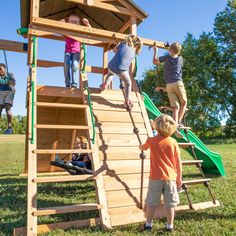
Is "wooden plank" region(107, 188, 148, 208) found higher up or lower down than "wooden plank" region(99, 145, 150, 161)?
lower down

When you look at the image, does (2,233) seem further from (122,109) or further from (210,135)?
(210,135)

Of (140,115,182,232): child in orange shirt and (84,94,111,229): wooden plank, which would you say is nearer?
Answer: (140,115,182,232): child in orange shirt

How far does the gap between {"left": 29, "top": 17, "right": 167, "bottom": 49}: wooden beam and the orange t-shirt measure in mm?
3249

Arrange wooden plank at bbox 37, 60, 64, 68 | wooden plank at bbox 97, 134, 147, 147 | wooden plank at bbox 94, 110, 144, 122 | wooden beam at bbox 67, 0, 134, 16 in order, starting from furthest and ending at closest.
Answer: wooden plank at bbox 37, 60, 64, 68 → wooden beam at bbox 67, 0, 134, 16 → wooden plank at bbox 94, 110, 144, 122 → wooden plank at bbox 97, 134, 147, 147

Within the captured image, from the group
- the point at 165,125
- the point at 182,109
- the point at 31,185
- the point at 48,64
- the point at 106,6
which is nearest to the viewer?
the point at 165,125

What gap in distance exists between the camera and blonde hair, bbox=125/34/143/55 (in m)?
6.96

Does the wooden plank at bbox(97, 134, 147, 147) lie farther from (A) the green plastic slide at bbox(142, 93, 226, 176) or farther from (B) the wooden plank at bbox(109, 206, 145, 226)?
(A) the green plastic slide at bbox(142, 93, 226, 176)

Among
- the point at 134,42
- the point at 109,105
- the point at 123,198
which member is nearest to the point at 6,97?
the point at 109,105

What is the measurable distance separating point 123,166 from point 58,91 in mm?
2254

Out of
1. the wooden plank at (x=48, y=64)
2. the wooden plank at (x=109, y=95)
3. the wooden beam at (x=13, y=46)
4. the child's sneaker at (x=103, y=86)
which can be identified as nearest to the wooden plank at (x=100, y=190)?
the wooden plank at (x=109, y=95)

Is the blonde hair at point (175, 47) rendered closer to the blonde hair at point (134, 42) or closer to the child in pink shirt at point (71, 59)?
the blonde hair at point (134, 42)

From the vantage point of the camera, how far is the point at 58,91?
6.80 m

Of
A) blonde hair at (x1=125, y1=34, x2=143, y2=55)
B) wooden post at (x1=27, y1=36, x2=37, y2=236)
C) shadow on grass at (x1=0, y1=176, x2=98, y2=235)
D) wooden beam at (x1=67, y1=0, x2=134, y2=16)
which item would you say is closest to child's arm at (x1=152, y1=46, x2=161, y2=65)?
blonde hair at (x1=125, y1=34, x2=143, y2=55)

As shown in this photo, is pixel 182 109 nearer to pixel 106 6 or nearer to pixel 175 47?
pixel 175 47
